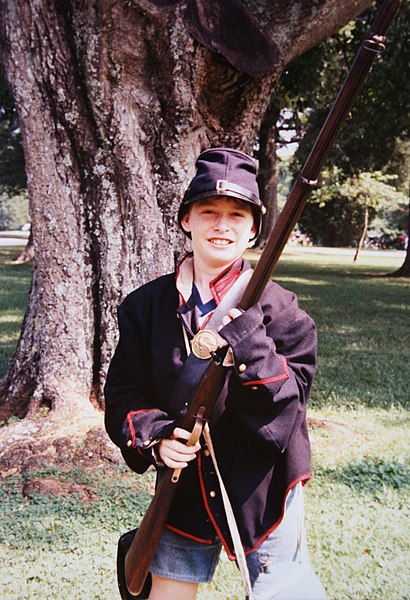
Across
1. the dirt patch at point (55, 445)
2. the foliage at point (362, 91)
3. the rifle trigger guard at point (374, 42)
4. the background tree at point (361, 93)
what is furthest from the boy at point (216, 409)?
the background tree at point (361, 93)

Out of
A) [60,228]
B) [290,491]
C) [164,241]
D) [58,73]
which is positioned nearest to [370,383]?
[164,241]

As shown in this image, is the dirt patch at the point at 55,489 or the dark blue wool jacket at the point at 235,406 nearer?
the dark blue wool jacket at the point at 235,406

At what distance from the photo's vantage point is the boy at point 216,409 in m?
2.10

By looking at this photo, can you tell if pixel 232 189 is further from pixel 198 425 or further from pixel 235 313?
pixel 198 425

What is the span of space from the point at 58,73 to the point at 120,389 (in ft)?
10.2

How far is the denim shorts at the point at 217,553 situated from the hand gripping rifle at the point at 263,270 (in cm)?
11

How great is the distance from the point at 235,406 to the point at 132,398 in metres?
0.39

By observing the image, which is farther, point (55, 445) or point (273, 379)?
point (55, 445)

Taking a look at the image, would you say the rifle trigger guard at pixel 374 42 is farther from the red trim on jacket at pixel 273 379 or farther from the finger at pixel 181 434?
the finger at pixel 181 434

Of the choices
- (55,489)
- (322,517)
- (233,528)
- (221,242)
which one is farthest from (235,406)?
(55,489)

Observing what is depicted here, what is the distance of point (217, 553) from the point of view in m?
2.42

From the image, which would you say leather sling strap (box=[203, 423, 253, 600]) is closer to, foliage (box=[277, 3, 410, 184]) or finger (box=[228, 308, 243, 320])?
finger (box=[228, 308, 243, 320])

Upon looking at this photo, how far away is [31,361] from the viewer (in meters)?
5.26

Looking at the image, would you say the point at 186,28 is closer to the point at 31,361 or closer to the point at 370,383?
the point at 31,361
